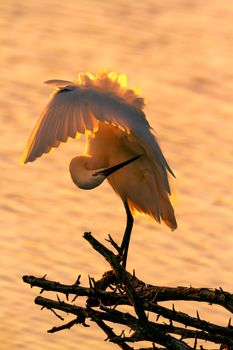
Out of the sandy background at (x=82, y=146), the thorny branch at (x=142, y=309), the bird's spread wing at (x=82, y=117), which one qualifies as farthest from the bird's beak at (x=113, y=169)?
the thorny branch at (x=142, y=309)

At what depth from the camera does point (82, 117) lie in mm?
9219

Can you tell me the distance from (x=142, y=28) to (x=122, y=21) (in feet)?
0.88

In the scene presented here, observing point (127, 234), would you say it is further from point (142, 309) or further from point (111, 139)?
point (142, 309)

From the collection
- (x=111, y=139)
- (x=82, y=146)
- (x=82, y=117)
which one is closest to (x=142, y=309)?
(x=82, y=117)

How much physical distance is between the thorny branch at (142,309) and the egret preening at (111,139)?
0.91 m

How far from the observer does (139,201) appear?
9852 mm

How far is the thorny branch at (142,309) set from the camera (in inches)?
309

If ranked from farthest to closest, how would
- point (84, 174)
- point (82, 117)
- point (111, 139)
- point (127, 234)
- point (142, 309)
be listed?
point (127, 234) < point (111, 139) < point (84, 174) < point (82, 117) < point (142, 309)

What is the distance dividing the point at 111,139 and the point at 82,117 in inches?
25.4

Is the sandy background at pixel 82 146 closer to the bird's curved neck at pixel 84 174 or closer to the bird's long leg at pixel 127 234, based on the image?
the bird's long leg at pixel 127 234

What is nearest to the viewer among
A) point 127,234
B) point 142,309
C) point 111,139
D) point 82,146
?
point 142,309

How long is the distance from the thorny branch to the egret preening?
35.8 inches

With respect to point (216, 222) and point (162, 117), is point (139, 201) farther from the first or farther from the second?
point (162, 117)

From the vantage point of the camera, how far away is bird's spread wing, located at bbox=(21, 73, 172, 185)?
29.6 feet
